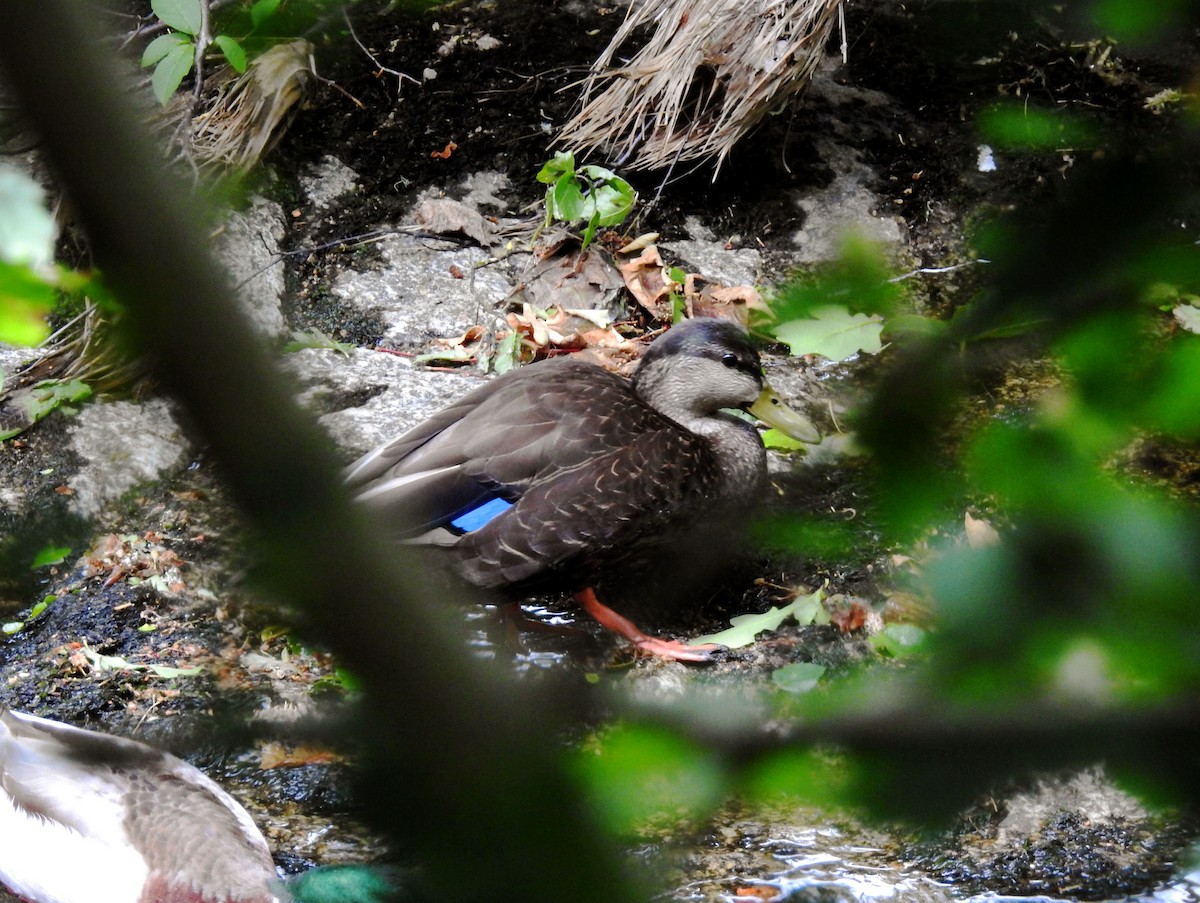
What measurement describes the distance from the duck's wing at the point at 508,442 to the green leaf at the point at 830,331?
2.21 metres

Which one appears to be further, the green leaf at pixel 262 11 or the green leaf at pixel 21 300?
the green leaf at pixel 262 11

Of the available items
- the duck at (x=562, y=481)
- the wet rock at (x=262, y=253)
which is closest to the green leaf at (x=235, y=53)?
the duck at (x=562, y=481)

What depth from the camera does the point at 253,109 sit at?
4.50m

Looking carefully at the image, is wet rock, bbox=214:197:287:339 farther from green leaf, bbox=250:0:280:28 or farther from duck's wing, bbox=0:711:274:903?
green leaf, bbox=250:0:280:28

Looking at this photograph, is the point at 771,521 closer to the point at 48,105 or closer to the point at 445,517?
the point at 48,105

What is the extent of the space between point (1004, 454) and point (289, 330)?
3.89 meters

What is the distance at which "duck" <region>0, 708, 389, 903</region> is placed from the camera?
2531 millimetres

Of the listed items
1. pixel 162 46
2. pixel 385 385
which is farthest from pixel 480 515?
pixel 162 46

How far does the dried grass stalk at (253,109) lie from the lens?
427 centimetres

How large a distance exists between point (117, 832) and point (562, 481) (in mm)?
1313

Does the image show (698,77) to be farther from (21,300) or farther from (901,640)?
(21,300)

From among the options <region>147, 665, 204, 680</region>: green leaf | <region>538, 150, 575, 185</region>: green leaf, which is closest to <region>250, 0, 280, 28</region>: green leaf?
<region>147, 665, 204, 680</region>: green leaf

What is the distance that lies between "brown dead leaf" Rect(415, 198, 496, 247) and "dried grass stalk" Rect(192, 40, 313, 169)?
677 millimetres

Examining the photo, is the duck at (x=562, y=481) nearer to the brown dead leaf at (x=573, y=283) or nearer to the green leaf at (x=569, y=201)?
the brown dead leaf at (x=573, y=283)
